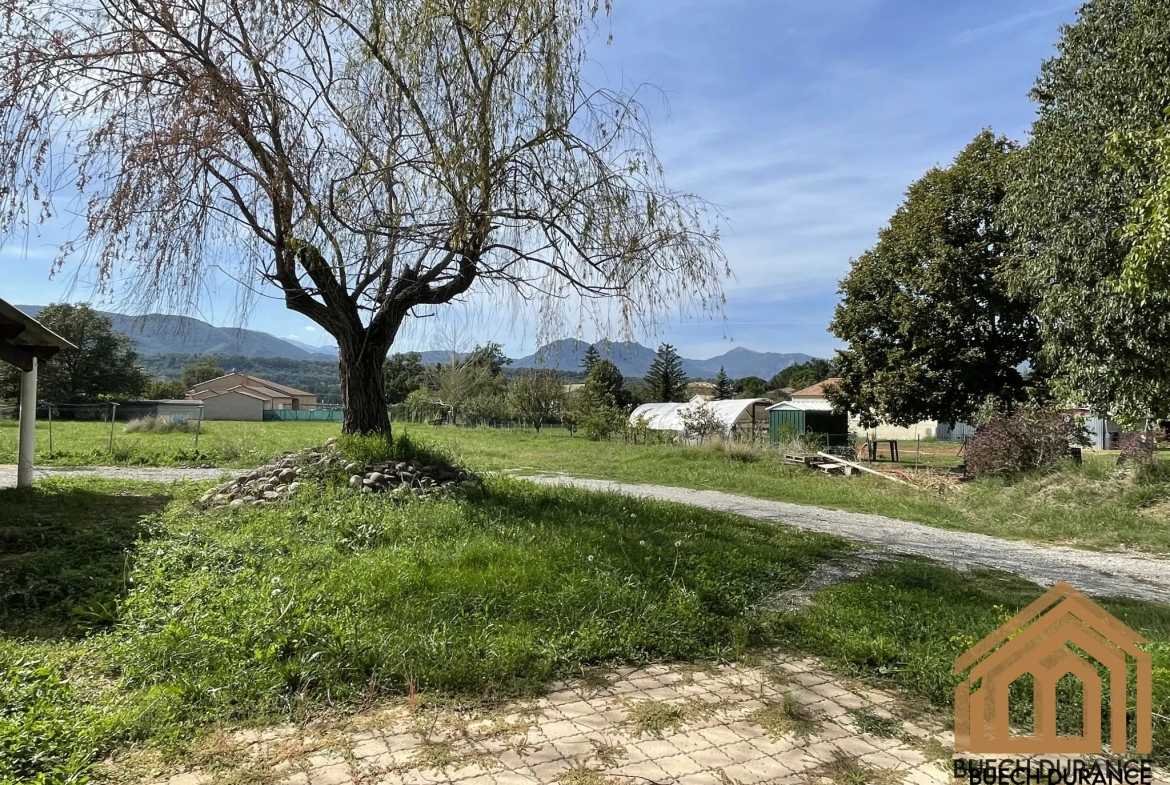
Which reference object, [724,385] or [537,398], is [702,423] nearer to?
[537,398]

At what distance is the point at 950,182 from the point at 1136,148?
11327 millimetres

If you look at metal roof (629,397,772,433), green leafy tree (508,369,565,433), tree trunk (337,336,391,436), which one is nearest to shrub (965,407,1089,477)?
metal roof (629,397,772,433)

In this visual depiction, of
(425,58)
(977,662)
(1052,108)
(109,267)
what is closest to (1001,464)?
(1052,108)

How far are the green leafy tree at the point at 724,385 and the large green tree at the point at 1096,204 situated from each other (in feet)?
156

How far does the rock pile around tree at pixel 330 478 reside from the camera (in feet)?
23.5

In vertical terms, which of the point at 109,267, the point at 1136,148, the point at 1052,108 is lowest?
the point at 109,267

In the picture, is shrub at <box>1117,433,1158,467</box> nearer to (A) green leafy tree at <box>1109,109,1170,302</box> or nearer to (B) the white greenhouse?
(A) green leafy tree at <box>1109,109,1170,302</box>

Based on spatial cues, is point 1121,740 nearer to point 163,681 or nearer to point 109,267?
point 163,681

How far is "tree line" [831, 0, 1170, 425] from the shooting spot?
8.73m

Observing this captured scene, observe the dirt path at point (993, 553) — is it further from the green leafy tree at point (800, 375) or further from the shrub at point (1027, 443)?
the green leafy tree at point (800, 375)

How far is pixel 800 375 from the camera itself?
7144 centimetres

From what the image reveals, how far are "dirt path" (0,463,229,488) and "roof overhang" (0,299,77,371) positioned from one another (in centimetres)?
289

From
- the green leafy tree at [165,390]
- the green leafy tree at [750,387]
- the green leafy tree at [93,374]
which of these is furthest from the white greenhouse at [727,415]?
the green leafy tree at [750,387]

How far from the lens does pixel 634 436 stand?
23266 millimetres
